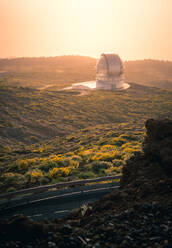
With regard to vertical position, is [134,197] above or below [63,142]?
above

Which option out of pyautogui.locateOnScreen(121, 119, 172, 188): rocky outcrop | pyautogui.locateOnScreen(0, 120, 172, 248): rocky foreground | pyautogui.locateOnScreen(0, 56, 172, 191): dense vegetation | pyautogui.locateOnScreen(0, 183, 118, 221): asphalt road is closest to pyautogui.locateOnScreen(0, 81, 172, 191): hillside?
pyautogui.locateOnScreen(0, 56, 172, 191): dense vegetation

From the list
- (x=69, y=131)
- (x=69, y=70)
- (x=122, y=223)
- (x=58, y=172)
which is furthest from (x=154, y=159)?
(x=69, y=70)

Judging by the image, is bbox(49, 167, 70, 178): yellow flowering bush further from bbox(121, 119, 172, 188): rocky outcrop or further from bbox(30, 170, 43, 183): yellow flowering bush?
bbox(121, 119, 172, 188): rocky outcrop

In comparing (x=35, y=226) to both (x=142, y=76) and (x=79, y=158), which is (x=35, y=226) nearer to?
(x=79, y=158)

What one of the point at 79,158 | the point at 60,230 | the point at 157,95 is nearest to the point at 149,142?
the point at 60,230

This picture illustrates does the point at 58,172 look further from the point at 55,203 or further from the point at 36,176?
the point at 55,203
